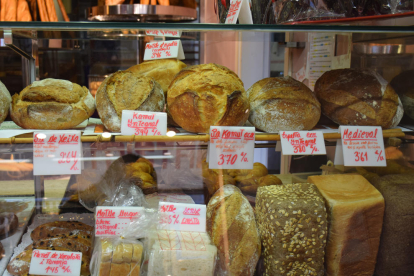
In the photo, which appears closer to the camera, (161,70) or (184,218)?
(184,218)

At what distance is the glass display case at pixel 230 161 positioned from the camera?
1.20m

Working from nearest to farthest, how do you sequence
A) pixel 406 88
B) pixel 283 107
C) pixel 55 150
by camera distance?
pixel 55 150, pixel 283 107, pixel 406 88

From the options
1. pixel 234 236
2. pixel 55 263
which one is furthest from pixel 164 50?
pixel 55 263

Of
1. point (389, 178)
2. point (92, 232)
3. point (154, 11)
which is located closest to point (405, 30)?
point (389, 178)

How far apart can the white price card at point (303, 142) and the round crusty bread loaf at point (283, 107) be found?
1.6 inches

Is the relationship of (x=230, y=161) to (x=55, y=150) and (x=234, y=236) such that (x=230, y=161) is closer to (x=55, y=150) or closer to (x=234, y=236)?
(x=234, y=236)

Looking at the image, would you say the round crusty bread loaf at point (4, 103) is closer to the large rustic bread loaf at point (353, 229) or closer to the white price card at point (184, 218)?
the white price card at point (184, 218)

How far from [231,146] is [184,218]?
35 centimetres

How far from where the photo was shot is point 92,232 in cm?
140

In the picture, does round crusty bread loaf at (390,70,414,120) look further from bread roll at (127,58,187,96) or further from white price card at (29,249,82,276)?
white price card at (29,249,82,276)

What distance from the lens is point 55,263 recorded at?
1240 mm

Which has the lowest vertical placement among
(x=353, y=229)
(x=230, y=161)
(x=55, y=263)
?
(x=55, y=263)

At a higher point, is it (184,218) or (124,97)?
(124,97)

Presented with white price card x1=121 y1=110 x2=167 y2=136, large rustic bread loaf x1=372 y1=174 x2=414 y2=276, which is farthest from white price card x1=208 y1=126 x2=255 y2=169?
large rustic bread loaf x1=372 y1=174 x2=414 y2=276
